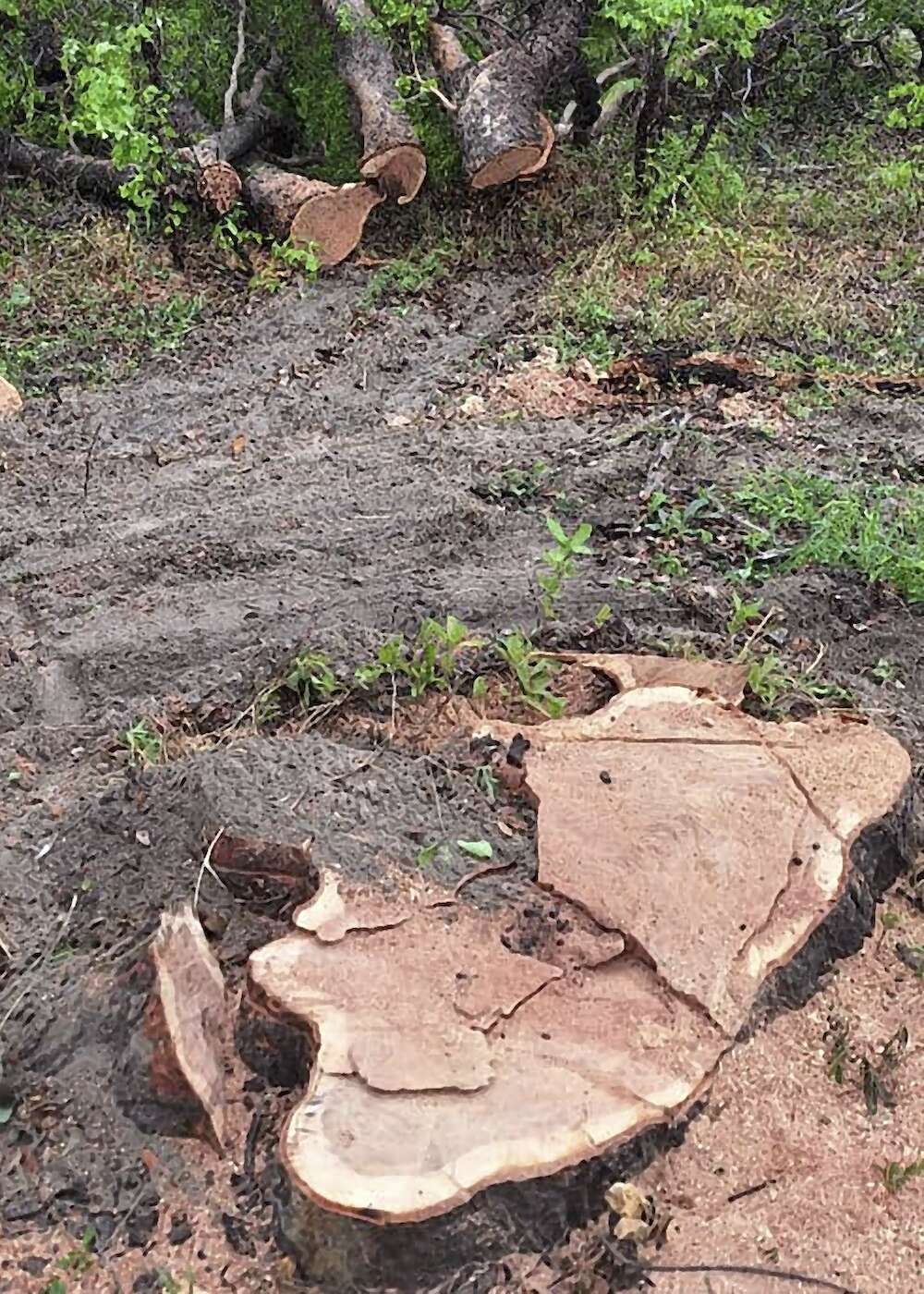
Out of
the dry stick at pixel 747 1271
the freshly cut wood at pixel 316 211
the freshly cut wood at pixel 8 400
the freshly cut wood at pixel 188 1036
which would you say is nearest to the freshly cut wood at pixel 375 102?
the freshly cut wood at pixel 316 211

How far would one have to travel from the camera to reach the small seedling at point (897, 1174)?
7.17ft

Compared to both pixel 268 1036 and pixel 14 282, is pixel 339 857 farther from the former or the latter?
pixel 14 282

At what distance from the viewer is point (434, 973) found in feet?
7.28

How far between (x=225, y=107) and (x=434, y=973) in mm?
6089

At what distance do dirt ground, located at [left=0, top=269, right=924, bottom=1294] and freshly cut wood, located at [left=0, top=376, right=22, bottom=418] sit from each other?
94 millimetres

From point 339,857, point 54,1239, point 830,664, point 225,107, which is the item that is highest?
point 225,107

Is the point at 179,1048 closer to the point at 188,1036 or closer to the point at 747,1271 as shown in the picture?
the point at 188,1036

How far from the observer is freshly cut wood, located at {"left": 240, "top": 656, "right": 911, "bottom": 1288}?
1.93 m

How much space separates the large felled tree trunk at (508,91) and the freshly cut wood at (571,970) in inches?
169

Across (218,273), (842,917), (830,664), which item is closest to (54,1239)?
(842,917)

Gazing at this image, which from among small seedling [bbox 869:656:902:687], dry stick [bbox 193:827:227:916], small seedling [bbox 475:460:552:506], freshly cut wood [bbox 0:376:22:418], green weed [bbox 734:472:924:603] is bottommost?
small seedling [bbox 869:656:902:687]

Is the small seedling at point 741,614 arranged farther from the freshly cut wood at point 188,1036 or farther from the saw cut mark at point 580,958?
the freshly cut wood at point 188,1036

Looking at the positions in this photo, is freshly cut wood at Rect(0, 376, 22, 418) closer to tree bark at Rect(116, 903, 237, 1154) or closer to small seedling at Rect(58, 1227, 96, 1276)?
tree bark at Rect(116, 903, 237, 1154)

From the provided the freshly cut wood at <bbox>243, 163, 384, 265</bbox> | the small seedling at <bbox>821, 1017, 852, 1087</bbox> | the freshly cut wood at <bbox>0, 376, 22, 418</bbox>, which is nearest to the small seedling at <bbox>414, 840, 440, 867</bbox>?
the small seedling at <bbox>821, 1017, 852, 1087</bbox>
